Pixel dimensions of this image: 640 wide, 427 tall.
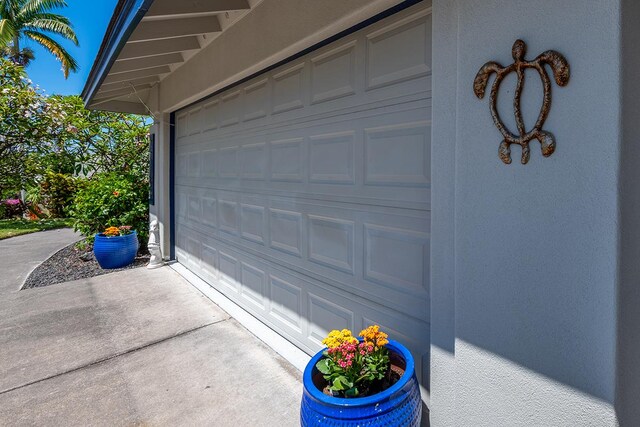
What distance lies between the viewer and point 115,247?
5.75m

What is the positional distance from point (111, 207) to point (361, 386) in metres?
6.15

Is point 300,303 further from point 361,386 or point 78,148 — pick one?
point 78,148

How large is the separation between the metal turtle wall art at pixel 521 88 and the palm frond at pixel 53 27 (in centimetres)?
2036

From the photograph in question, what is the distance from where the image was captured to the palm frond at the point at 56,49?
15.6 m

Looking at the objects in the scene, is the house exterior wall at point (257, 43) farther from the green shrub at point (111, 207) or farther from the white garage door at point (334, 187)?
the green shrub at point (111, 207)

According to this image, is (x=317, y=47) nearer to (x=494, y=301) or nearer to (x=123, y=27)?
(x=123, y=27)

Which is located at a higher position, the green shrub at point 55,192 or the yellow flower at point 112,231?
the green shrub at point 55,192

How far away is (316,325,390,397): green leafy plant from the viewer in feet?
5.57

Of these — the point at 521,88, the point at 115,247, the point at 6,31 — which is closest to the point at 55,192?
the point at 6,31

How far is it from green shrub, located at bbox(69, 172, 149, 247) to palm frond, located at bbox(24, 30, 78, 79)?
13.2 metres

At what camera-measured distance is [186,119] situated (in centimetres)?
526

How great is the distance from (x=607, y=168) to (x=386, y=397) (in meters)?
1.22

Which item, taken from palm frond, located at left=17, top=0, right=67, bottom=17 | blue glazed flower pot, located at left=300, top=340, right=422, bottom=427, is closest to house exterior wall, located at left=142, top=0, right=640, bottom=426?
blue glazed flower pot, located at left=300, top=340, right=422, bottom=427

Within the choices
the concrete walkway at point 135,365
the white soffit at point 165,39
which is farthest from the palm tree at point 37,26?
the concrete walkway at point 135,365
